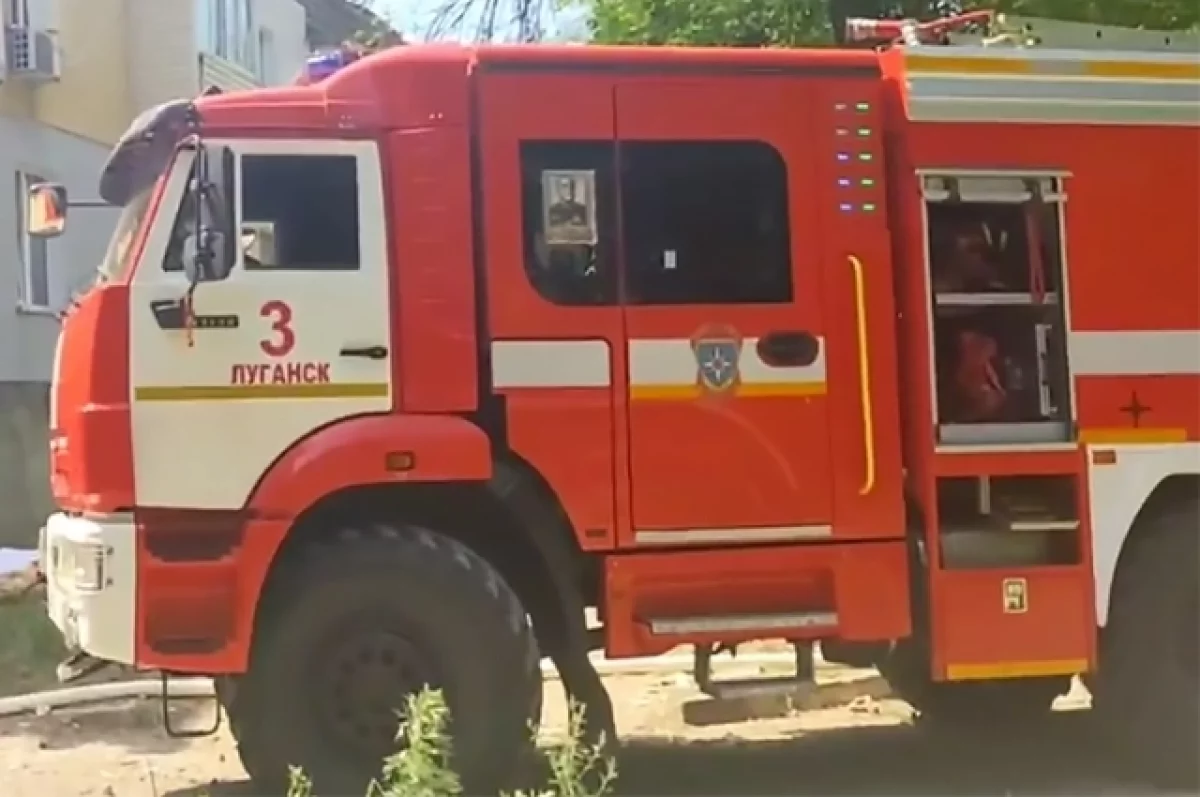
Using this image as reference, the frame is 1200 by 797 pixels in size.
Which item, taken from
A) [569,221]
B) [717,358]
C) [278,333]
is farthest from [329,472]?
[717,358]

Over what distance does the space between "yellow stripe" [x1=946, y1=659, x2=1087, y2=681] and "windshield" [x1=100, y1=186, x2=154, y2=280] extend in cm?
371

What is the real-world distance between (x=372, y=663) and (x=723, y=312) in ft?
6.46

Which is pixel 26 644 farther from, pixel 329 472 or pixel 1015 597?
pixel 1015 597

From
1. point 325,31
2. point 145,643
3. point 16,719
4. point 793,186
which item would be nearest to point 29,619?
point 16,719

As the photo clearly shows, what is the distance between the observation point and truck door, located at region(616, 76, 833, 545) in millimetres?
7594

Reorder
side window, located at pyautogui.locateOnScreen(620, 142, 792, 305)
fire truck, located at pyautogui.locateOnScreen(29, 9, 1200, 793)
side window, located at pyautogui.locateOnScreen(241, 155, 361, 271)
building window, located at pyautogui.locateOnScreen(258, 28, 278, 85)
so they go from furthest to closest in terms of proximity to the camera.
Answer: building window, located at pyautogui.locateOnScreen(258, 28, 278, 85) < side window, located at pyautogui.locateOnScreen(620, 142, 792, 305) < side window, located at pyautogui.locateOnScreen(241, 155, 361, 271) < fire truck, located at pyautogui.locateOnScreen(29, 9, 1200, 793)

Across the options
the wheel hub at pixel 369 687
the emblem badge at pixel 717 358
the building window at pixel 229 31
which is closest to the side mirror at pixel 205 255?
the wheel hub at pixel 369 687

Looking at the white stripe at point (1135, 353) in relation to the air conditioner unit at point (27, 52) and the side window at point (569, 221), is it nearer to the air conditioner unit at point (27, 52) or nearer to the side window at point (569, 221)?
the side window at point (569, 221)

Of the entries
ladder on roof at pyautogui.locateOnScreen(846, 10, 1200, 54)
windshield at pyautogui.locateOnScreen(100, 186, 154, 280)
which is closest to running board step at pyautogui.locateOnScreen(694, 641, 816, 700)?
ladder on roof at pyautogui.locateOnScreen(846, 10, 1200, 54)

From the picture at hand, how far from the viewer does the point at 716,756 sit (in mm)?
9312

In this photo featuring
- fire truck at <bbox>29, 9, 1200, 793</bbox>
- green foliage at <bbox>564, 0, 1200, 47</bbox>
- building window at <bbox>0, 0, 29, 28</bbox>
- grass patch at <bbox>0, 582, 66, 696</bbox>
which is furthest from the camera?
building window at <bbox>0, 0, 29, 28</bbox>

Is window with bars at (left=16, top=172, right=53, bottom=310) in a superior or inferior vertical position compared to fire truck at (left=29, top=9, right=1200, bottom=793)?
superior

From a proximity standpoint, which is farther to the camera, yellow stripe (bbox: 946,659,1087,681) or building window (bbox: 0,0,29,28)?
building window (bbox: 0,0,29,28)

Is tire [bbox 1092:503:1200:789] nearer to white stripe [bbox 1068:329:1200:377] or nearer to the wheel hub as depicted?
white stripe [bbox 1068:329:1200:377]
